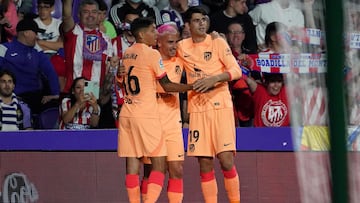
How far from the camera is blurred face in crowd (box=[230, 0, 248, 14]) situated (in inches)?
422

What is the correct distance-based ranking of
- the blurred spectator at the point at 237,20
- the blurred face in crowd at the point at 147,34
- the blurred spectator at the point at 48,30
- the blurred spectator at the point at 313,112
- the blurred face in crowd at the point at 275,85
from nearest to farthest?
the blurred spectator at the point at 313,112 < the blurred face in crowd at the point at 147,34 < the blurred face in crowd at the point at 275,85 < the blurred spectator at the point at 237,20 < the blurred spectator at the point at 48,30

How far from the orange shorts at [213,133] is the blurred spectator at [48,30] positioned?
3.03 metres

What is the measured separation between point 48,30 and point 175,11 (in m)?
1.65

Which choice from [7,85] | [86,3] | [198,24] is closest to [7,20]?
[7,85]

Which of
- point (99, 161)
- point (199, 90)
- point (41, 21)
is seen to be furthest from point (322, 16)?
point (41, 21)

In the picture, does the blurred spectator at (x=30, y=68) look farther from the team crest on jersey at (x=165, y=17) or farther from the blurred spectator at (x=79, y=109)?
the team crest on jersey at (x=165, y=17)

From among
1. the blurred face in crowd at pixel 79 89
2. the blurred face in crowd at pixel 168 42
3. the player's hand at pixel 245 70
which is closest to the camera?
the blurred face in crowd at pixel 168 42

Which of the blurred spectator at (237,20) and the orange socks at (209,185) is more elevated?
the blurred spectator at (237,20)

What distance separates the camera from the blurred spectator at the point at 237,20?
417 inches

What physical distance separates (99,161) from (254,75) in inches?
82.9

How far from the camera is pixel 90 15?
1116 centimetres

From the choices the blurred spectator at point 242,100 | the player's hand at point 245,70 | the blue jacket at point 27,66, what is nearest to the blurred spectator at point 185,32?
the blurred spectator at point 242,100

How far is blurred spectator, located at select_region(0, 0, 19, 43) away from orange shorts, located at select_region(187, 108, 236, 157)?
141 inches

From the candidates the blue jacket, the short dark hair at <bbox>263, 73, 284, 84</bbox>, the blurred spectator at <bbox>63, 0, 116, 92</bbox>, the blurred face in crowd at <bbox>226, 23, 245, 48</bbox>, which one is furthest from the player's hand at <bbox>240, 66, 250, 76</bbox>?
the blue jacket
